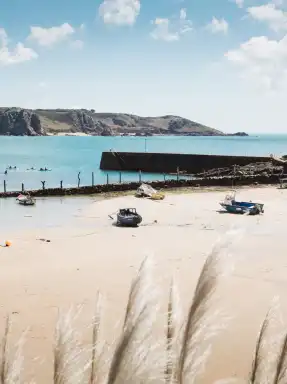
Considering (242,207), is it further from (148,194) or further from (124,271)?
(124,271)

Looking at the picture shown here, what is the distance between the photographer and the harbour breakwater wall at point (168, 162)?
7431 centimetres

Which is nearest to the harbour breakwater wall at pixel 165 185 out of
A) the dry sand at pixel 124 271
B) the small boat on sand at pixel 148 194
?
the small boat on sand at pixel 148 194

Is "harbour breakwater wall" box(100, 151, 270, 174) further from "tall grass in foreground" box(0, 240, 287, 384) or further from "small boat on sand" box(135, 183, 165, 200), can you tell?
"tall grass in foreground" box(0, 240, 287, 384)

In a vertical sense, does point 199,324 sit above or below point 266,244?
above

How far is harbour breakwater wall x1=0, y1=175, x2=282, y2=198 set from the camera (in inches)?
1978

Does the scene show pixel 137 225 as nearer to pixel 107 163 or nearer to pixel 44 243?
pixel 44 243

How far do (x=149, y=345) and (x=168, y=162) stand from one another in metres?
77.3

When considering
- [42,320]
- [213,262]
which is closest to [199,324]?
[213,262]

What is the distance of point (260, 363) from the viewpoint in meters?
3.04

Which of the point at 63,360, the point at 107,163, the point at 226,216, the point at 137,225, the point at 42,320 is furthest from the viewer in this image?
the point at 107,163

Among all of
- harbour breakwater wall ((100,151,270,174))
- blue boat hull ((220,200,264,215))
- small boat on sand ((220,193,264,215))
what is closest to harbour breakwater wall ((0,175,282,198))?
harbour breakwater wall ((100,151,270,174))

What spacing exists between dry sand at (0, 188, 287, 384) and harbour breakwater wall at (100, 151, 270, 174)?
126ft

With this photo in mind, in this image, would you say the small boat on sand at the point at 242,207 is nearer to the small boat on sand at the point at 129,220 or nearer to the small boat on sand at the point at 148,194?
the small boat on sand at the point at 129,220

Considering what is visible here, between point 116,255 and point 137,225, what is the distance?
9.31m
